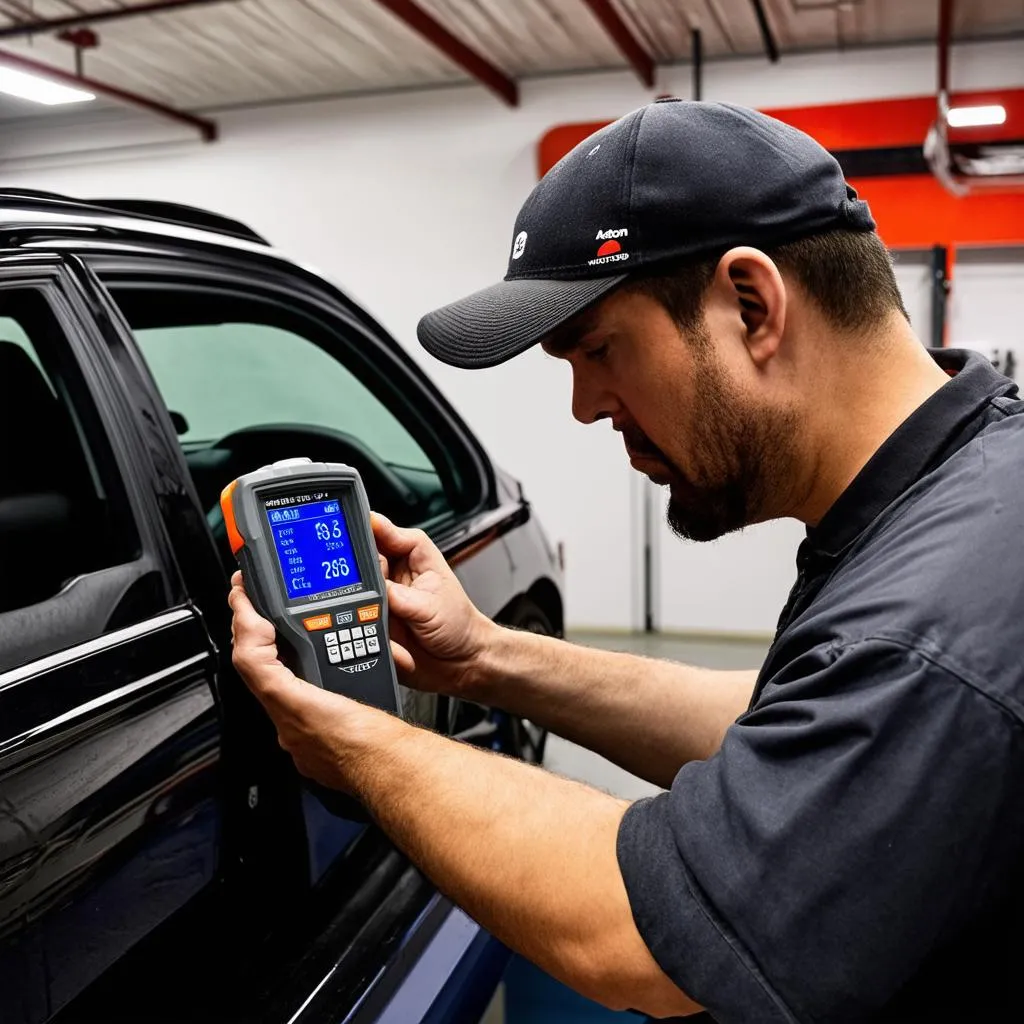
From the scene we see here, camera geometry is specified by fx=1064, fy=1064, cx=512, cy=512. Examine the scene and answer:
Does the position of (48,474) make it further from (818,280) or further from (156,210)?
(818,280)

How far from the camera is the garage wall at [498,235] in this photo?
5883 millimetres

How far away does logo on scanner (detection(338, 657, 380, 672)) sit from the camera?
122cm

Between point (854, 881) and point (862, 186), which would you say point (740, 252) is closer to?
point (854, 881)

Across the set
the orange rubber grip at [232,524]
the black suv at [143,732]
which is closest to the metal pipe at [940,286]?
the black suv at [143,732]

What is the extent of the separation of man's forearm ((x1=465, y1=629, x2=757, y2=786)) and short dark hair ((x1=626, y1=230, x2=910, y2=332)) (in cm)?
63

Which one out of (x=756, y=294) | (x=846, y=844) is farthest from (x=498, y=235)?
(x=846, y=844)

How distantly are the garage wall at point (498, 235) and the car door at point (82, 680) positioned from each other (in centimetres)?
473

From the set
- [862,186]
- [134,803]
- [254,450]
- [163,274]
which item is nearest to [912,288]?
[862,186]

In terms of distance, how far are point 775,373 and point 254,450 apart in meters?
1.48

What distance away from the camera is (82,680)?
1.15 m

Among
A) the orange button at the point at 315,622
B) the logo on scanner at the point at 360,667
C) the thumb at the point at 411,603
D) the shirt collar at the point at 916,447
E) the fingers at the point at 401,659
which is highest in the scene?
the shirt collar at the point at 916,447

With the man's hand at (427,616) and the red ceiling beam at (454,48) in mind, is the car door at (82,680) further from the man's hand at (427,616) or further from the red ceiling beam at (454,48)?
the red ceiling beam at (454,48)

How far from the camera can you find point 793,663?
2.92 ft

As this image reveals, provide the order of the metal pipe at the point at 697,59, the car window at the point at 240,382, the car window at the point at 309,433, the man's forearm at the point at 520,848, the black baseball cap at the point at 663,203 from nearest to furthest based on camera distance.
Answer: the man's forearm at the point at 520,848
the black baseball cap at the point at 663,203
the car window at the point at 309,433
the metal pipe at the point at 697,59
the car window at the point at 240,382
